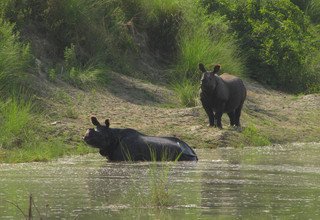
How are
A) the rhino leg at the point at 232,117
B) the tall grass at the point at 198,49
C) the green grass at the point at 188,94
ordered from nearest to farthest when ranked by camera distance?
1. the rhino leg at the point at 232,117
2. the green grass at the point at 188,94
3. the tall grass at the point at 198,49

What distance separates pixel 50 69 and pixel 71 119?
2942mm

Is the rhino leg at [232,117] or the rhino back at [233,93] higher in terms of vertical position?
the rhino back at [233,93]

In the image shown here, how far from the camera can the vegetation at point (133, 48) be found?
1888cm

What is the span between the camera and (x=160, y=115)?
2122cm

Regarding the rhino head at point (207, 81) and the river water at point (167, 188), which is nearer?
the river water at point (167, 188)

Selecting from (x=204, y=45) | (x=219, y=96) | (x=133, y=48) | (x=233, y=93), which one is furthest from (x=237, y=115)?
(x=133, y=48)

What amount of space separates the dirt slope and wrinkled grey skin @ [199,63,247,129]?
0.28 meters

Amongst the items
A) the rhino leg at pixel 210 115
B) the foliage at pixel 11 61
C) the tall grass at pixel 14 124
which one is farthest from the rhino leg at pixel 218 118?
the tall grass at pixel 14 124

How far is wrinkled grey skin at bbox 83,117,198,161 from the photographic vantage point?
1683 cm

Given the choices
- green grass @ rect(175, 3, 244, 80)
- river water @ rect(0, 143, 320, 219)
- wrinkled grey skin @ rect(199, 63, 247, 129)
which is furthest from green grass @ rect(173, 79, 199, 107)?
river water @ rect(0, 143, 320, 219)

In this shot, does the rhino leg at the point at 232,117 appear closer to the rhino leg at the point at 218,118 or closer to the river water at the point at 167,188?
the rhino leg at the point at 218,118

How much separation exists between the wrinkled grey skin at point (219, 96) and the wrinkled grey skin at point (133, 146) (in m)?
3.91

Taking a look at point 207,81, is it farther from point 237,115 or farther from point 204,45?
point 204,45

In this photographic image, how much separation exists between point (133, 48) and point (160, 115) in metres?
4.84
